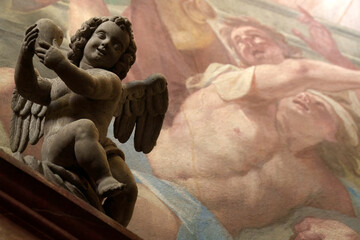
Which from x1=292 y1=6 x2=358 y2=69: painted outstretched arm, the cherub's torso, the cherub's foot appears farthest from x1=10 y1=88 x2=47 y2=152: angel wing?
x1=292 y1=6 x2=358 y2=69: painted outstretched arm

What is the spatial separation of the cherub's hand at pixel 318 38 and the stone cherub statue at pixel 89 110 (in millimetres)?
6669

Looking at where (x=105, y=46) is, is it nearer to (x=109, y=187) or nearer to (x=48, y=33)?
(x=48, y=33)

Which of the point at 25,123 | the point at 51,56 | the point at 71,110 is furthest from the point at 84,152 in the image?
the point at 25,123

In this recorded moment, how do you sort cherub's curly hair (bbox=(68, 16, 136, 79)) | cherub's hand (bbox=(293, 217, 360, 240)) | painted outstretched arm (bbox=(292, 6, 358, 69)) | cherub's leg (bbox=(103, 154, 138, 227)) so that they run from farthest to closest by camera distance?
painted outstretched arm (bbox=(292, 6, 358, 69)) → cherub's hand (bbox=(293, 217, 360, 240)) → cherub's curly hair (bbox=(68, 16, 136, 79)) → cherub's leg (bbox=(103, 154, 138, 227))

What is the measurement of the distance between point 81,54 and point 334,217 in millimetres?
4605

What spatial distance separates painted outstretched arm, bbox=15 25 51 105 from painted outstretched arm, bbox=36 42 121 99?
0.42 feet

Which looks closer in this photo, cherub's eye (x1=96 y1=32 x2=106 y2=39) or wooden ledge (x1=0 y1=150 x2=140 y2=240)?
wooden ledge (x1=0 y1=150 x2=140 y2=240)

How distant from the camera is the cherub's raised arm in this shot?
9.29 m

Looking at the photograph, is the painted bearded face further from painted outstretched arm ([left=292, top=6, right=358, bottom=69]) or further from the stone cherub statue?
the stone cherub statue

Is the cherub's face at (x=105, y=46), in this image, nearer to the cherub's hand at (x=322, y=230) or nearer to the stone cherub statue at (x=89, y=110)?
the stone cherub statue at (x=89, y=110)

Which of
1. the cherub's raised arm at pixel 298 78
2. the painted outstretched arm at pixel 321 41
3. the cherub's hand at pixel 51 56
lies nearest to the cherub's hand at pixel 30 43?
the cherub's hand at pixel 51 56

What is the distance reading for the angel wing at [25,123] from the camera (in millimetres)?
3801

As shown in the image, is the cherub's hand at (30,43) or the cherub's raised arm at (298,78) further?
the cherub's raised arm at (298,78)

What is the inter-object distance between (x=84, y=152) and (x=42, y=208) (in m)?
0.45
